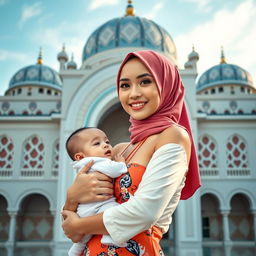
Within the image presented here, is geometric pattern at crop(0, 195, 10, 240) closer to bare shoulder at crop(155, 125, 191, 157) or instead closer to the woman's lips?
the woman's lips

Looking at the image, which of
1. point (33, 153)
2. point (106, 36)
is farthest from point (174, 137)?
point (106, 36)

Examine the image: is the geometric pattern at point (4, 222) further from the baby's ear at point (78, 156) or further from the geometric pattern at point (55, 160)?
the baby's ear at point (78, 156)

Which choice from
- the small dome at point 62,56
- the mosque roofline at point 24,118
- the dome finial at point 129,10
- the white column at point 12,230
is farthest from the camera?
the dome finial at point 129,10

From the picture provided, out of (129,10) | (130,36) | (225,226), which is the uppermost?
(129,10)

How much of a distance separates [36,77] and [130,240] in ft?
66.1

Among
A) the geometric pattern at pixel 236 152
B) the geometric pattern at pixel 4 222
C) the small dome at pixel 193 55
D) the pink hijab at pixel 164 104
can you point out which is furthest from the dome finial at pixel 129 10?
the pink hijab at pixel 164 104

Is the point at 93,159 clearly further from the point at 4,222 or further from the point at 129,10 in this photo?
the point at 129,10

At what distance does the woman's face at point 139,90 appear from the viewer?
4.58 feet

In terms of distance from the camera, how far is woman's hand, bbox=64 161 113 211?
1262mm

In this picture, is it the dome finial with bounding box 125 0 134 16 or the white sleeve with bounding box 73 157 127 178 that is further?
the dome finial with bounding box 125 0 134 16

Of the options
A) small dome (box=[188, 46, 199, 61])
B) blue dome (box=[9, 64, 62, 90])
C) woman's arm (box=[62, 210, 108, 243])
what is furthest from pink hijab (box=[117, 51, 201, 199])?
blue dome (box=[9, 64, 62, 90])

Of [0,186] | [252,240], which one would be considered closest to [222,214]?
[252,240]

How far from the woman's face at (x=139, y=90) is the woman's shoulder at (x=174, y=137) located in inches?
5.8

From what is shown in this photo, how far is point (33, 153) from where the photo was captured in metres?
12.5
